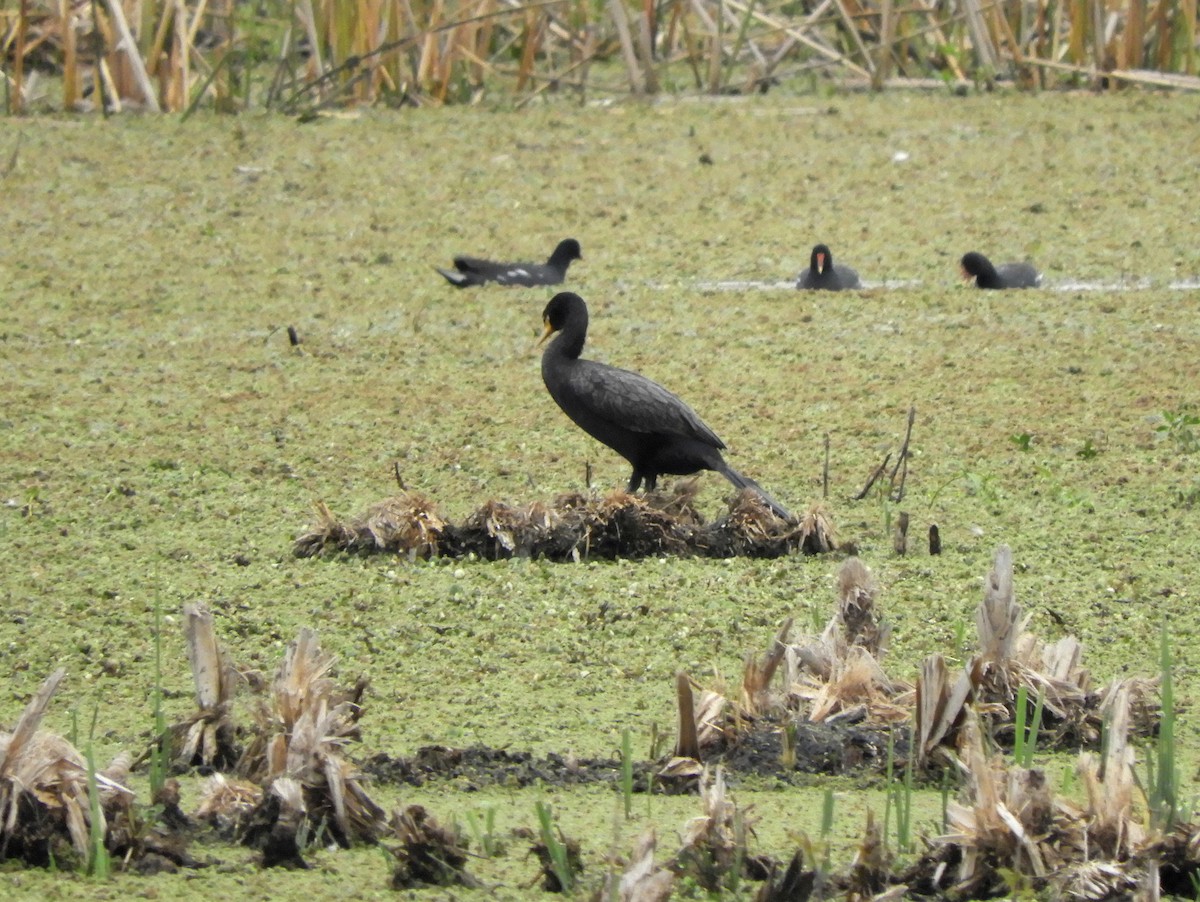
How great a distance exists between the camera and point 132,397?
23.6 ft

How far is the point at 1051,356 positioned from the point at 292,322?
9.89ft

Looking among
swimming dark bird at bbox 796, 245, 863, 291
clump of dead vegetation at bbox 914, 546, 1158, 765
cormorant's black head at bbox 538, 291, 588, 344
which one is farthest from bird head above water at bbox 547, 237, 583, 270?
clump of dead vegetation at bbox 914, 546, 1158, 765

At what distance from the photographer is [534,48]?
12.0 m

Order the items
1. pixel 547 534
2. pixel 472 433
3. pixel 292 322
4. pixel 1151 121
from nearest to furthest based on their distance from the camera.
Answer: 1. pixel 547 534
2. pixel 472 433
3. pixel 292 322
4. pixel 1151 121

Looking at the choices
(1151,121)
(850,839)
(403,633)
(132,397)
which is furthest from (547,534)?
(1151,121)

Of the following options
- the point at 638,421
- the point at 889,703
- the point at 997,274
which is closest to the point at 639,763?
the point at 889,703

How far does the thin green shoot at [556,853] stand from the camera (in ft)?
9.87

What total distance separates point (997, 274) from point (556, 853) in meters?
5.82

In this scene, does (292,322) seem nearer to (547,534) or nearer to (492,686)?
(547,534)

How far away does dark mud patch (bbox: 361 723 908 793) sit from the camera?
12.1 ft

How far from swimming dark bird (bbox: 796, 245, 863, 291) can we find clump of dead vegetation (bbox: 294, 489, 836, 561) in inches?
124

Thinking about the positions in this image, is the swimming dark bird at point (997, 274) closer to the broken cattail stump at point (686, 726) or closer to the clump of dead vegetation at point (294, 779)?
the broken cattail stump at point (686, 726)

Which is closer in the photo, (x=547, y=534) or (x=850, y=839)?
(x=850, y=839)

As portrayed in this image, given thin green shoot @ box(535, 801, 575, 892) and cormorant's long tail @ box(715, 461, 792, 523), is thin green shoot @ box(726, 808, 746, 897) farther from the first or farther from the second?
cormorant's long tail @ box(715, 461, 792, 523)
